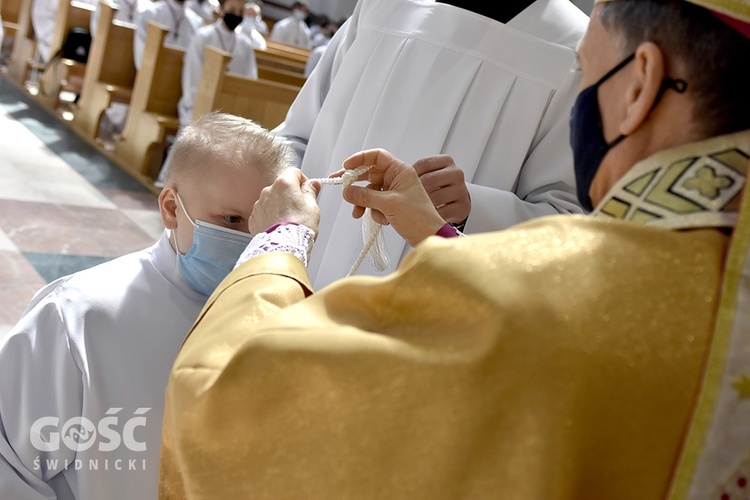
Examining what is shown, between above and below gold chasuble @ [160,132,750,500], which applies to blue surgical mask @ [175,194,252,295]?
below

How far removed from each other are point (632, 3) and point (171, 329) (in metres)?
1.25

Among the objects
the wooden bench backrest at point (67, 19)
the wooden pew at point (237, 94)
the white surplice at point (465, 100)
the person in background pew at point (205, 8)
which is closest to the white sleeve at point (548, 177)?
the white surplice at point (465, 100)

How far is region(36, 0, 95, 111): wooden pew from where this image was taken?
9.20 meters

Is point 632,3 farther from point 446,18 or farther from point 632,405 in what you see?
point 446,18

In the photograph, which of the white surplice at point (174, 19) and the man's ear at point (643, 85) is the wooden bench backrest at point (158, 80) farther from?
the man's ear at point (643, 85)

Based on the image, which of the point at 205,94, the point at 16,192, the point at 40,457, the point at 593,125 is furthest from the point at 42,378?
the point at 205,94

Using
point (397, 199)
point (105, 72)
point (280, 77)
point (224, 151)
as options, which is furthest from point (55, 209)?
point (397, 199)

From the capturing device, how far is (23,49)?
33.9ft

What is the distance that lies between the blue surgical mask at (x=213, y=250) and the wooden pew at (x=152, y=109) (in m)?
5.81

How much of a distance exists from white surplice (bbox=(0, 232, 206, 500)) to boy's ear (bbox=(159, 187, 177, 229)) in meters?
0.16

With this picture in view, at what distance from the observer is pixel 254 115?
22.7ft

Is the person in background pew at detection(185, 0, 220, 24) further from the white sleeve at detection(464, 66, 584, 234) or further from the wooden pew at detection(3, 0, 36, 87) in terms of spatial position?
the white sleeve at detection(464, 66, 584, 234)

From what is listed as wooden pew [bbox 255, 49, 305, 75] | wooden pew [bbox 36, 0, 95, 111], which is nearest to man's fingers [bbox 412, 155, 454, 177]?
wooden pew [bbox 255, 49, 305, 75]

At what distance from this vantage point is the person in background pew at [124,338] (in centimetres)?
170
